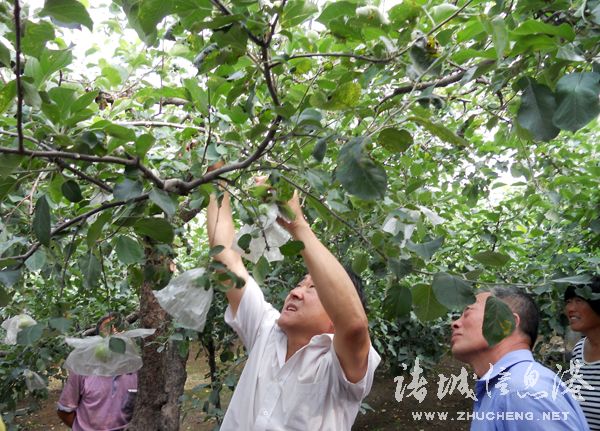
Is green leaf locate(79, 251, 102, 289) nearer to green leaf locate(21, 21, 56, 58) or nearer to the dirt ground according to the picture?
green leaf locate(21, 21, 56, 58)

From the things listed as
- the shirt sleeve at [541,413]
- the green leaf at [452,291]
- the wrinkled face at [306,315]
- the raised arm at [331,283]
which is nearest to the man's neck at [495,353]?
the shirt sleeve at [541,413]

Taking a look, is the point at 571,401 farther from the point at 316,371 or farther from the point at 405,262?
the point at 405,262

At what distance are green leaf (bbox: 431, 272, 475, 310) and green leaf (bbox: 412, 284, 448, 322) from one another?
0.08 metres

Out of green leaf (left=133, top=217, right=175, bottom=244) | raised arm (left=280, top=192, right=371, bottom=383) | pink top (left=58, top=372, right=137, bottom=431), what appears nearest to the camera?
green leaf (left=133, top=217, right=175, bottom=244)

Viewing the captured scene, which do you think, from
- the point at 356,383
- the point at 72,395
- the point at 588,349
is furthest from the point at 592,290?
the point at 72,395

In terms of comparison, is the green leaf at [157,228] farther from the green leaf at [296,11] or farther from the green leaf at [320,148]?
the green leaf at [296,11]

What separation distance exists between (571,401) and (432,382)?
19.0ft

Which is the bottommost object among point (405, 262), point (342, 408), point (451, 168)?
point (342, 408)

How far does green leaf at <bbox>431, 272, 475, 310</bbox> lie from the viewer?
886 millimetres

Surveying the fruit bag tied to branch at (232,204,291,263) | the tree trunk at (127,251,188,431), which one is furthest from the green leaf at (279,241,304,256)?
the tree trunk at (127,251,188,431)

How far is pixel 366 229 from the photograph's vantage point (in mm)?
1248

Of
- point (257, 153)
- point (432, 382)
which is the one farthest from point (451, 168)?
point (432, 382)

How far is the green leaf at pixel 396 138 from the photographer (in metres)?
0.84

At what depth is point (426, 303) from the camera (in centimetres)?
101
